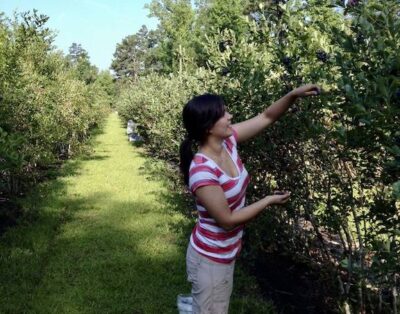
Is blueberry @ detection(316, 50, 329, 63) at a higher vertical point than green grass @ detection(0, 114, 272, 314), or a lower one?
higher

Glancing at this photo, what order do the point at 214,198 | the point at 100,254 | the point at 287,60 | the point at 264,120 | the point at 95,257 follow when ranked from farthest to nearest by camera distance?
the point at 100,254 < the point at 95,257 < the point at 287,60 < the point at 264,120 < the point at 214,198

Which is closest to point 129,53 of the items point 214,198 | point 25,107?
point 25,107

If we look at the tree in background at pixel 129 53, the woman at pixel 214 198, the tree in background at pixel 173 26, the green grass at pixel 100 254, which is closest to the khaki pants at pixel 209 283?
the woman at pixel 214 198

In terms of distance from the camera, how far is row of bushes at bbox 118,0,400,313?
8.43 feet

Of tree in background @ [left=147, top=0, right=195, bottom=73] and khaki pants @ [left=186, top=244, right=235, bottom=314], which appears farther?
tree in background @ [left=147, top=0, right=195, bottom=73]

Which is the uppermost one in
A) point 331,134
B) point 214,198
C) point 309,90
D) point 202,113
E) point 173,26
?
point 173,26

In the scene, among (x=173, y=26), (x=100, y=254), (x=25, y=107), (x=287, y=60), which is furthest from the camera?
(x=173, y=26)

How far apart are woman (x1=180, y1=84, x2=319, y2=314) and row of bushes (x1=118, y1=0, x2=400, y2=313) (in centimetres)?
50

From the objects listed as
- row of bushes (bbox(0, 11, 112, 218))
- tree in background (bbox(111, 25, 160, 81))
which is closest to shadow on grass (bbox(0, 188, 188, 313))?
row of bushes (bbox(0, 11, 112, 218))

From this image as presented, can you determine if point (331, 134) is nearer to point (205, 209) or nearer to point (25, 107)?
point (205, 209)

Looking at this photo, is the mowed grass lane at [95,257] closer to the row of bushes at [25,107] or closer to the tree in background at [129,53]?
the row of bushes at [25,107]

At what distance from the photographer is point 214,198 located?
2.62 m

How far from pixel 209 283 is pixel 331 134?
44.4 inches

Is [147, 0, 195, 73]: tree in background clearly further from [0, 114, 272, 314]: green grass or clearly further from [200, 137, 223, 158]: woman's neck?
[200, 137, 223, 158]: woman's neck
